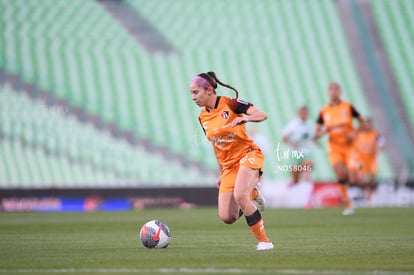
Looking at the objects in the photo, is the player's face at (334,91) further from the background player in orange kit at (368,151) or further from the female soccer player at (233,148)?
the female soccer player at (233,148)

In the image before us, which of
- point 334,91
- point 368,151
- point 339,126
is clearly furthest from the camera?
point 368,151

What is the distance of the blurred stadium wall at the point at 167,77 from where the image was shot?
1128 inches

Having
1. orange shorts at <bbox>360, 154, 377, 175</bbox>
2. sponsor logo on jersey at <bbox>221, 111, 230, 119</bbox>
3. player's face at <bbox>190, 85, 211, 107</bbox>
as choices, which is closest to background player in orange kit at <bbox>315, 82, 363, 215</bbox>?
orange shorts at <bbox>360, 154, 377, 175</bbox>

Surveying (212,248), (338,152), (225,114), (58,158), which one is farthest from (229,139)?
(58,158)

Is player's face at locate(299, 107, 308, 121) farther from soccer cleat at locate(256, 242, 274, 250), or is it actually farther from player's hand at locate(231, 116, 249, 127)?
player's hand at locate(231, 116, 249, 127)

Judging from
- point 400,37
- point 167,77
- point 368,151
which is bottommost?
point 368,151

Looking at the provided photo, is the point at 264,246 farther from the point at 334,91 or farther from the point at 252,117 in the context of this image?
the point at 334,91

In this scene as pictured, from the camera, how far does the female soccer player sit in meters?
10.7

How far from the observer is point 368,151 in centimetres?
2950

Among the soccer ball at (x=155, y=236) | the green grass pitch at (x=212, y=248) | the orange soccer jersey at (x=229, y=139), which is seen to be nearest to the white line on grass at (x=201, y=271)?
the green grass pitch at (x=212, y=248)

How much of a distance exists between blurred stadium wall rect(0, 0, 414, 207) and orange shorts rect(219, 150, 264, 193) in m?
15.4

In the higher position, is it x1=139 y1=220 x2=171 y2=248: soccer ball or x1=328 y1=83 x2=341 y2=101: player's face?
x1=328 y1=83 x2=341 y2=101: player's face

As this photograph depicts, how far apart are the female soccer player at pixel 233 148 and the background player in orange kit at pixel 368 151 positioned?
1726cm

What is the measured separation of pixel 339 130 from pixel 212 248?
10162 millimetres
